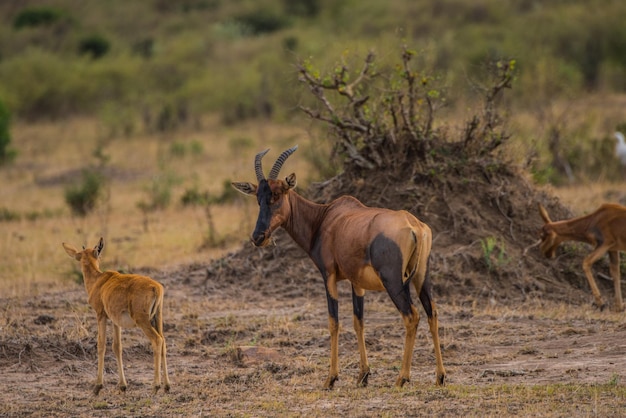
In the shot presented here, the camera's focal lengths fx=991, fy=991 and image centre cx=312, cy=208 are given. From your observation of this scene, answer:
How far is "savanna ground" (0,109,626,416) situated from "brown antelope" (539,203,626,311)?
0.38 meters

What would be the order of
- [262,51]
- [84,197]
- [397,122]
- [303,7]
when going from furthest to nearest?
[303,7] → [262,51] → [84,197] → [397,122]

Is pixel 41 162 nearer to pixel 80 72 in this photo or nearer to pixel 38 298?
pixel 80 72

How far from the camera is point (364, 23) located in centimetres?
4488

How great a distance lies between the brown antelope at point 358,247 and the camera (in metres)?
8.06

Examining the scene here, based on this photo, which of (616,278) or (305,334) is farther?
(616,278)

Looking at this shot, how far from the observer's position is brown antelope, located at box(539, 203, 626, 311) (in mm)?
12117

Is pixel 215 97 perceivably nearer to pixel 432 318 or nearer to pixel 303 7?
pixel 303 7

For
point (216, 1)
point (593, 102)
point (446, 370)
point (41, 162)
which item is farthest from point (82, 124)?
point (446, 370)

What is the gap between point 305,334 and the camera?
10.7 meters

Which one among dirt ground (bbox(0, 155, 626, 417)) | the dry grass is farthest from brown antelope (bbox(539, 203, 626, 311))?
the dry grass

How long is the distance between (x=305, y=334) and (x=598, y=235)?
409cm

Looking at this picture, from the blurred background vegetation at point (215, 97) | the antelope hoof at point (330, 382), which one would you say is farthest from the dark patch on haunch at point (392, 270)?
the blurred background vegetation at point (215, 97)

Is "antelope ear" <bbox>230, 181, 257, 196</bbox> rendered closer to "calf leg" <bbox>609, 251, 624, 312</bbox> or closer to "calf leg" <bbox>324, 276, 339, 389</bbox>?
"calf leg" <bbox>324, 276, 339, 389</bbox>

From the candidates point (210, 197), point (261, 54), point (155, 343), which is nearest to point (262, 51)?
point (261, 54)
